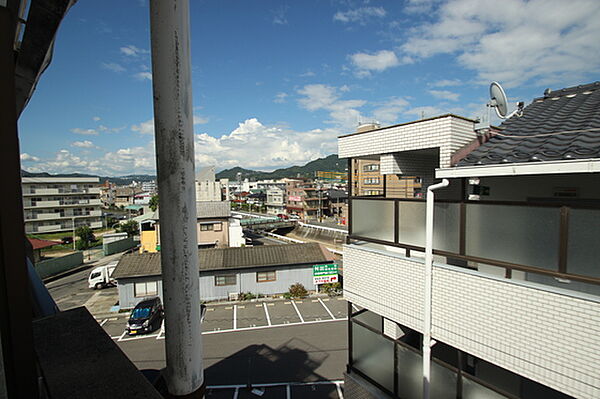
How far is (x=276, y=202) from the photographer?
7019 cm

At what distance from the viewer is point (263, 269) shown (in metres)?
18.7

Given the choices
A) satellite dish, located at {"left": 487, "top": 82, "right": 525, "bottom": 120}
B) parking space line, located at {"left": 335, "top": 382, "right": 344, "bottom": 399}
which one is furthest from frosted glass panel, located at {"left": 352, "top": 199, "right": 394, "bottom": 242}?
parking space line, located at {"left": 335, "top": 382, "right": 344, "bottom": 399}

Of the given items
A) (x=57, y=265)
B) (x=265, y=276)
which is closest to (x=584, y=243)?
(x=265, y=276)

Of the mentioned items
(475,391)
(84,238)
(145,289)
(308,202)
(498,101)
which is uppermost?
(498,101)

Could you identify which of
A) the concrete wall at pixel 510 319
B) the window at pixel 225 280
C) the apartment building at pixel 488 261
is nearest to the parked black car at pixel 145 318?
the window at pixel 225 280

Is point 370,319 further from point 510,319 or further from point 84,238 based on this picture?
point 84,238

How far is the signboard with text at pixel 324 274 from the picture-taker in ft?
62.1

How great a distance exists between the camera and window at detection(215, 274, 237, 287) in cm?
1830

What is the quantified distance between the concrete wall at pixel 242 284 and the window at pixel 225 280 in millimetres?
183

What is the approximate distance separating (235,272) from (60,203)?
127ft

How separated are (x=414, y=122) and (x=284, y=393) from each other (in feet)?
31.3

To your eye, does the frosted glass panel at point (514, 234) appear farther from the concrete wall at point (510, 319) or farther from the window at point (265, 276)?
the window at point (265, 276)

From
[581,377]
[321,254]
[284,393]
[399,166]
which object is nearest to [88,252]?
[321,254]

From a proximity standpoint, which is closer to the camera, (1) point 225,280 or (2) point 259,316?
(2) point 259,316
